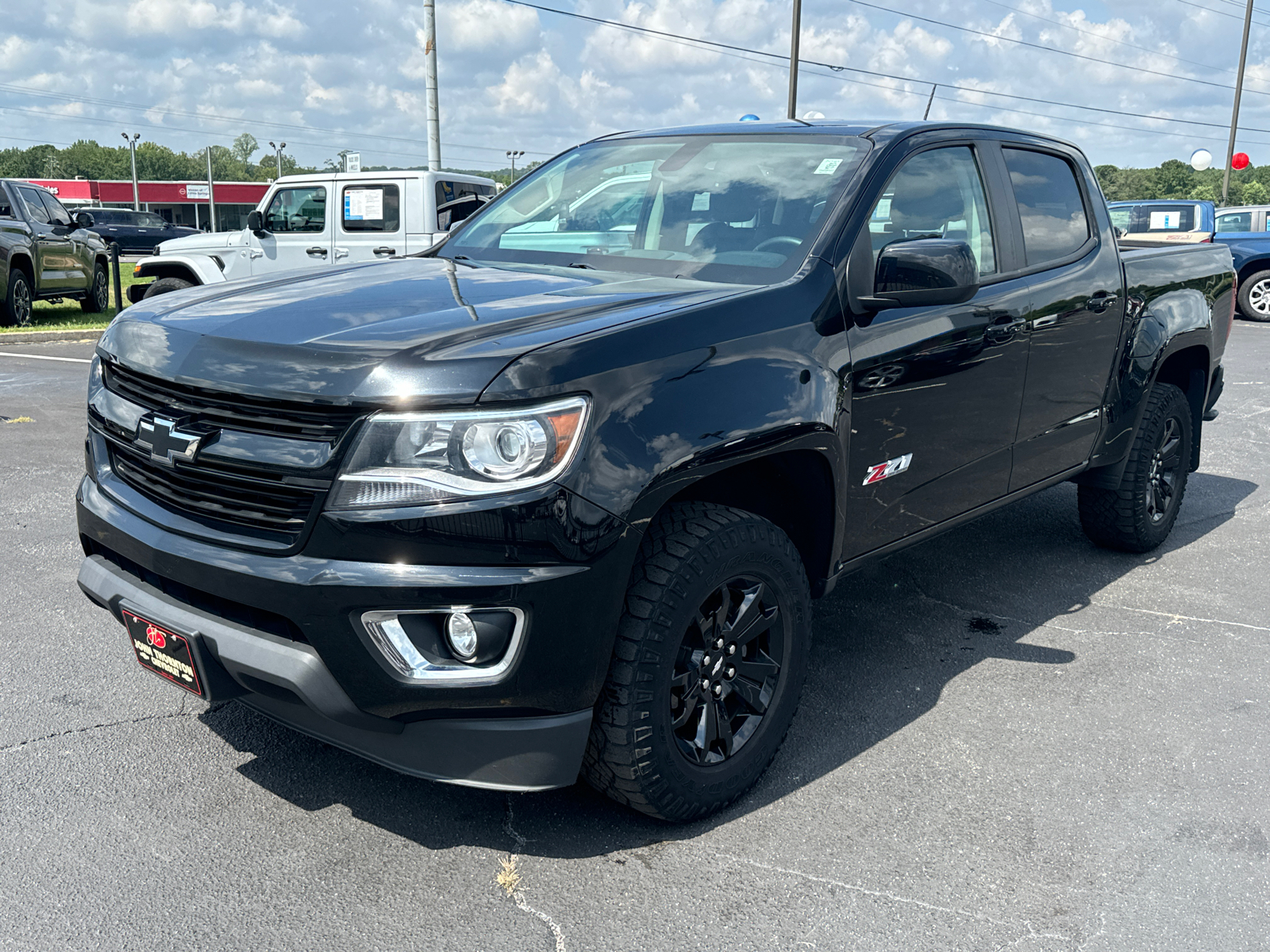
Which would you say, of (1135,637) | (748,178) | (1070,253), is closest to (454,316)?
(748,178)

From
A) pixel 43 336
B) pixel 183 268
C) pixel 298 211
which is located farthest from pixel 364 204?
pixel 43 336

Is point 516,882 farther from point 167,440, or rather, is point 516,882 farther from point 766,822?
point 167,440

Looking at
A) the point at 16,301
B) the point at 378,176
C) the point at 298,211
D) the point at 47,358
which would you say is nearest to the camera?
the point at 47,358

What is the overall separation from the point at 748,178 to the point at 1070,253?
1.53 metres

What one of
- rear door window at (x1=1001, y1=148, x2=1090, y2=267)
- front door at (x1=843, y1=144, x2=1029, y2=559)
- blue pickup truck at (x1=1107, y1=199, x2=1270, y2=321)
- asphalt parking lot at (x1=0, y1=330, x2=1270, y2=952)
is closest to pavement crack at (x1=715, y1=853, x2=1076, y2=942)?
asphalt parking lot at (x1=0, y1=330, x2=1270, y2=952)

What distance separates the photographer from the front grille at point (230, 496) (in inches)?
96.2

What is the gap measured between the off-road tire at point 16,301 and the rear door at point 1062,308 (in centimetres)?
1267

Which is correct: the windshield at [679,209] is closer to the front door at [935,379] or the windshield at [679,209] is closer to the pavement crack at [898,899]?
the front door at [935,379]

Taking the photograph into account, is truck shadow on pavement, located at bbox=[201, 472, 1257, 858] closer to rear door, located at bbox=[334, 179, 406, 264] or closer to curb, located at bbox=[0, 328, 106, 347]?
rear door, located at bbox=[334, 179, 406, 264]

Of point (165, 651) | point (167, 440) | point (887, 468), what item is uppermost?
point (167, 440)

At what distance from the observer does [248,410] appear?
8.25 ft

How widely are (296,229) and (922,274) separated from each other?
1054 centimetres

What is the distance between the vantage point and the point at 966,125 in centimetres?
399

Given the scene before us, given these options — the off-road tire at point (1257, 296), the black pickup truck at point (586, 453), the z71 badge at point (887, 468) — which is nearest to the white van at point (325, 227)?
the black pickup truck at point (586, 453)
